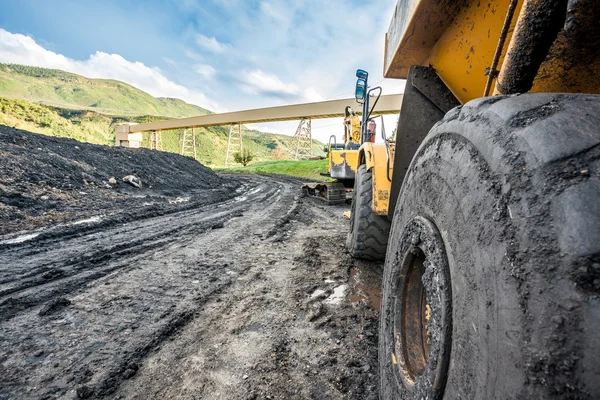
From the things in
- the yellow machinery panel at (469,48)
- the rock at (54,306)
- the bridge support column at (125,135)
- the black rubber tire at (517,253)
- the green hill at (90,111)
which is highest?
the green hill at (90,111)

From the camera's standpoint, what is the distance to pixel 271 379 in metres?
1.67

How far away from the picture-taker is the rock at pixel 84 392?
1.53 meters

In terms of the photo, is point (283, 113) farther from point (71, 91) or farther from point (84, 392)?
point (71, 91)

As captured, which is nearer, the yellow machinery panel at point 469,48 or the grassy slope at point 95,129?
the yellow machinery panel at point 469,48

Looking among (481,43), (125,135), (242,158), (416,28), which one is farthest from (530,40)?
(125,135)

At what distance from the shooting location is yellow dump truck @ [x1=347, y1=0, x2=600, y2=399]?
1.77 feet

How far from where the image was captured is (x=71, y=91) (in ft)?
363

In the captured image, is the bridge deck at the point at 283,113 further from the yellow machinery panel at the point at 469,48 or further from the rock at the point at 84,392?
the rock at the point at 84,392

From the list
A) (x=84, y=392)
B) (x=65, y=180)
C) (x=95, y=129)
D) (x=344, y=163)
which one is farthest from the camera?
(x=95, y=129)

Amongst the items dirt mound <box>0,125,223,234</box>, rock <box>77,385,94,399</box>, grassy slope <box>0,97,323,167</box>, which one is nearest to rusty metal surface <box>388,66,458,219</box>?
rock <box>77,385,94,399</box>

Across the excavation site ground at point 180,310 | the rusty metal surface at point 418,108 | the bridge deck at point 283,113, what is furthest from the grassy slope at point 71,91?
the rusty metal surface at point 418,108

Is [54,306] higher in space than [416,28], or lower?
lower

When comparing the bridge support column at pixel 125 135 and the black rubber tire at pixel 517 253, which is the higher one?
the bridge support column at pixel 125 135

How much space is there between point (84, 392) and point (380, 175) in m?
2.68
